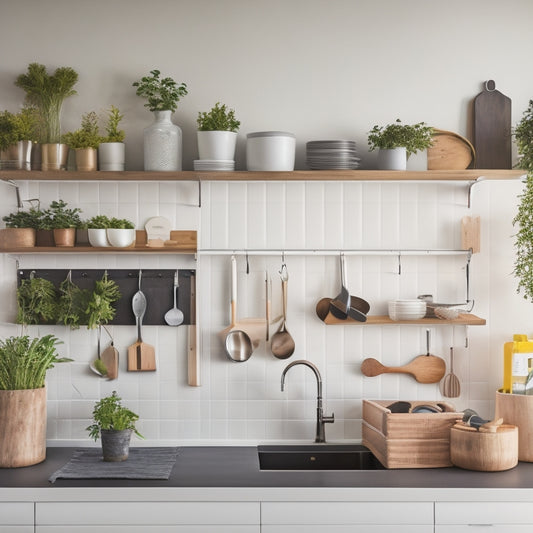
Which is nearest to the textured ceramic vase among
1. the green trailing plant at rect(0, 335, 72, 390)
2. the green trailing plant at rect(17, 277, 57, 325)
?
the green trailing plant at rect(17, 277, 57, 325)

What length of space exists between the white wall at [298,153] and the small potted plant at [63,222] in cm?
7

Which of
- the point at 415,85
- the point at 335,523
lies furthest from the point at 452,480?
the point at 415,85

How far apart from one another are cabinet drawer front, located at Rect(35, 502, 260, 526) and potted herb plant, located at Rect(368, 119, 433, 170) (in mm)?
1474

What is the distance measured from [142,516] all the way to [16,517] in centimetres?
44

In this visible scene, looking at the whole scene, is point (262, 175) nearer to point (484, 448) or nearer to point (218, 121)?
point (218, 121)

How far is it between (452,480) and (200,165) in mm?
1568

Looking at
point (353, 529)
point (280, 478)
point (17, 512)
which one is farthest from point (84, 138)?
point (353, 529)

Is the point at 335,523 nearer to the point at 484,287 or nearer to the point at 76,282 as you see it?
the point at 484,287

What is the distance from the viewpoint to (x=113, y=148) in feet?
10.3

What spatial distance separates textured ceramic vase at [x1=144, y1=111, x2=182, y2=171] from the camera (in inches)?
122

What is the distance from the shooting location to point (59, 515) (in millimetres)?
2617

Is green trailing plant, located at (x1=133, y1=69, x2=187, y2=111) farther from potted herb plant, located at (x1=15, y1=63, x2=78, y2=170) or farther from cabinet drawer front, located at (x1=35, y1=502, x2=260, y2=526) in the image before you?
cabinet drawer front, located at (x1=35, y1=502, x2=260, y2=526)

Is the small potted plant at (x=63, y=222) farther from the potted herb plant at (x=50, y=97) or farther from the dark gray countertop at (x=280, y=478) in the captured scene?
the dark gray countertop at (x=280, y=478)

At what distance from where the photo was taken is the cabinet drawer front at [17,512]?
2.61 m
